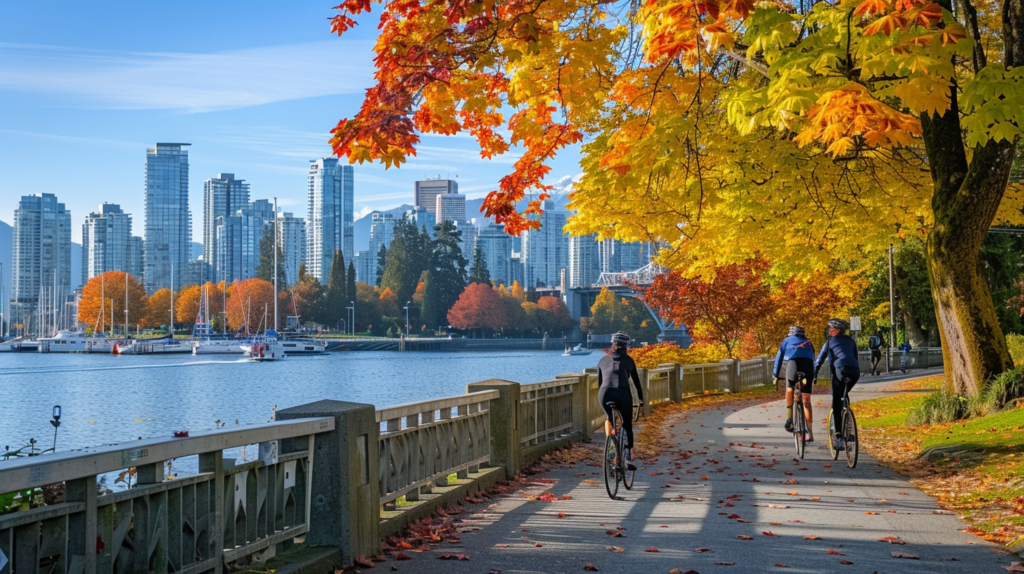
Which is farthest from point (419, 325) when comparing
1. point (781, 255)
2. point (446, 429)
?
point (446, 429)

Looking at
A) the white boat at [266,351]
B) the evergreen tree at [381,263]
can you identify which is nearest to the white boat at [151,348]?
the white boat at [266,351]

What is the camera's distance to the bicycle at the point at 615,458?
10405 mm

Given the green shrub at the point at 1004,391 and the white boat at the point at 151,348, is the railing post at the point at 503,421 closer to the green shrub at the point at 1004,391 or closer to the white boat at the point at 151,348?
the green shrub at the point at 1004,391

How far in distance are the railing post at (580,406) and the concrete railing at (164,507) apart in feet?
32.2

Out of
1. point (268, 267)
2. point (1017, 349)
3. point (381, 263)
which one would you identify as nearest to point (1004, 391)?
point (1017, 349)

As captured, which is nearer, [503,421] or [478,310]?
[503,421]

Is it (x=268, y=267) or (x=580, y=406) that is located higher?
(x=268, y=267)

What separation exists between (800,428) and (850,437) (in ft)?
3.49

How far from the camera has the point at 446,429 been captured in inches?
389

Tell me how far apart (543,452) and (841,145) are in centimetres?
755

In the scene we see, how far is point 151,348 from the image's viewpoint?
426 feet

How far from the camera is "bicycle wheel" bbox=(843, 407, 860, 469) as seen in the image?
12969 mm

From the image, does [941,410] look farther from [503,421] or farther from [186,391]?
[186,391]

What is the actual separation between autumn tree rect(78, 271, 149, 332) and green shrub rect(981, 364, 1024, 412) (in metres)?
150
